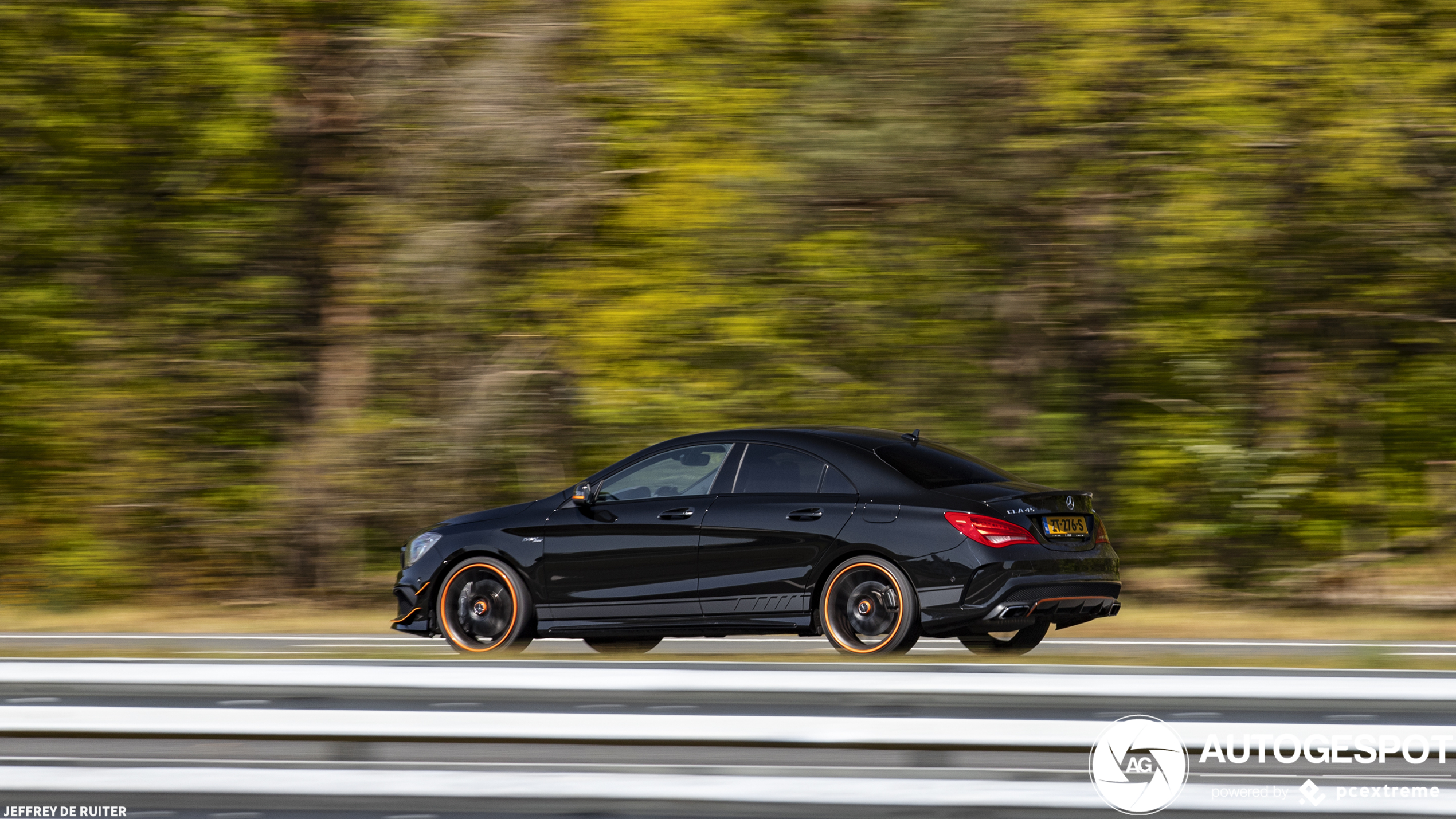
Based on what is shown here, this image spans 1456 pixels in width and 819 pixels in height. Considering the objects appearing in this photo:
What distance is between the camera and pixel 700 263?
14.2 metres

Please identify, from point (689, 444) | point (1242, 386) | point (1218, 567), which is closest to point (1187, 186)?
point (1242, 386)

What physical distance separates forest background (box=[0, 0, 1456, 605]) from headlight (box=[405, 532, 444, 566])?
4439mm

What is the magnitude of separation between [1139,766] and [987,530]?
3.66 metres

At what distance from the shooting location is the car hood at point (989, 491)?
8.70 meters

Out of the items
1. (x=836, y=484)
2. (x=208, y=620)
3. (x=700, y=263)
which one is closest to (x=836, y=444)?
(x=836, y=484)

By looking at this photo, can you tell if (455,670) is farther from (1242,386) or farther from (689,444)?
(1242,386)

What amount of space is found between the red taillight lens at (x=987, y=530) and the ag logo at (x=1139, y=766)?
11.3 feet

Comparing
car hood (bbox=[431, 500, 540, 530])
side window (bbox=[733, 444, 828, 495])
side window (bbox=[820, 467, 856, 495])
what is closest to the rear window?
side window (bbox=[820, 467, 856, 495])

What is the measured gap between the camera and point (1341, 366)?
1380 cm

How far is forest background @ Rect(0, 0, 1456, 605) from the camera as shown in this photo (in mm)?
13664

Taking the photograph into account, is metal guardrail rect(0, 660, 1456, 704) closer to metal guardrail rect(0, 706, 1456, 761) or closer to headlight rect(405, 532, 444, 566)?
metal guardrail rect(0, 706, 1456, 761)

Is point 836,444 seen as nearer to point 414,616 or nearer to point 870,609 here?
point 870,609

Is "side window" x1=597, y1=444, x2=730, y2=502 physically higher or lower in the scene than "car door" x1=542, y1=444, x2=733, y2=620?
higher

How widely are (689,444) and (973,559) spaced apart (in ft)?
6.56
